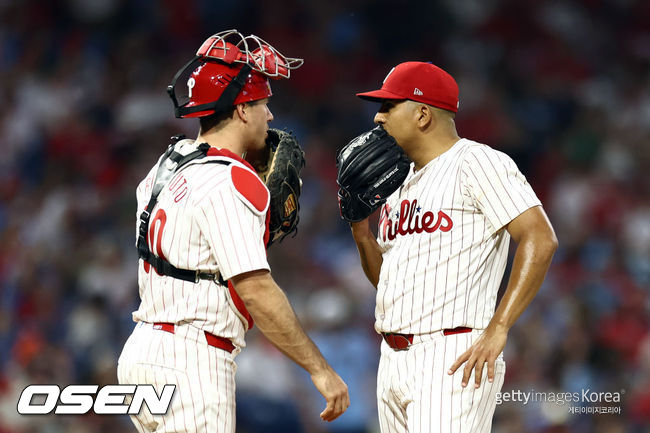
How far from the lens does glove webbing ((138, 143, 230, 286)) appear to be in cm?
283

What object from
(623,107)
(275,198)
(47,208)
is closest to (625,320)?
(623,107)

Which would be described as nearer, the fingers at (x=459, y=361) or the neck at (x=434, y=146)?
the fingers at (x=459, y=361)

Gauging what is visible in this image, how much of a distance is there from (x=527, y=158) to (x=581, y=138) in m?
0.54

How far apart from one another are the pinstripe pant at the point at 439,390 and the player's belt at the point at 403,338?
0.02 metres

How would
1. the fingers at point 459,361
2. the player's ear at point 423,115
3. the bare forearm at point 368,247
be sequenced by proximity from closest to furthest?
1. the fingers at point 459,361
2. the player's ear at point 423,115
3. the bare forearm at point 368,247

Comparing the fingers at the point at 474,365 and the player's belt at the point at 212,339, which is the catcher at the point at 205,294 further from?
the fingers at the point at 474,365

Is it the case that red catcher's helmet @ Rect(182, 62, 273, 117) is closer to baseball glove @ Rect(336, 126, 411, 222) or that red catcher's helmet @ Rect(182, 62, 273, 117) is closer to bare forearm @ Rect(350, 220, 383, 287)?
baseball glove @ Rect(336, 126, 411, 222)

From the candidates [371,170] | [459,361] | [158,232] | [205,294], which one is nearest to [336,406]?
[459,361]

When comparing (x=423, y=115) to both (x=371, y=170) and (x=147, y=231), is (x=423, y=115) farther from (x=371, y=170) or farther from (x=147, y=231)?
(x=147, y=231)

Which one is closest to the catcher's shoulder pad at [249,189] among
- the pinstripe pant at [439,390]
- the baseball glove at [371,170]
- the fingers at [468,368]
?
the baseball glove at [371,170]

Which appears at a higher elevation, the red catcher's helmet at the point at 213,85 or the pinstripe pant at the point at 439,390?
the red catcher's helmet at the point at 213,85

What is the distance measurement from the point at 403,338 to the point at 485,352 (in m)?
0.36

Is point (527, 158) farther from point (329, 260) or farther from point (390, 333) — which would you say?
point (390, 333)

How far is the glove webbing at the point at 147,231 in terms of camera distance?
2.83 meters
